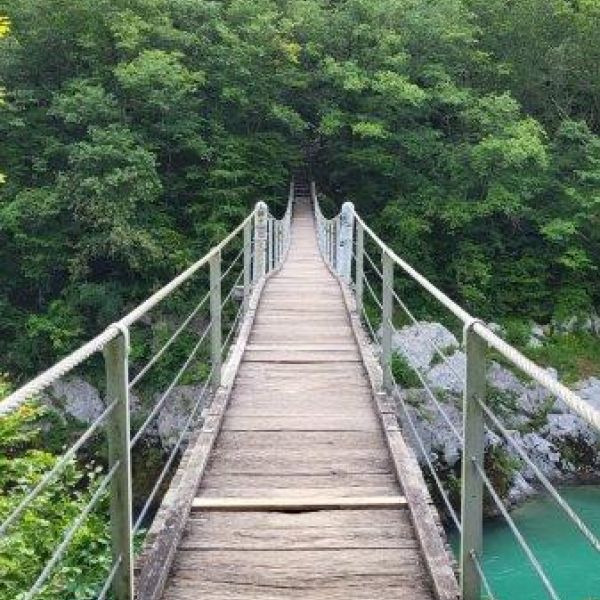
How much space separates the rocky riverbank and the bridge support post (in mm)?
3883

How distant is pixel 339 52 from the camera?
68.8 ft

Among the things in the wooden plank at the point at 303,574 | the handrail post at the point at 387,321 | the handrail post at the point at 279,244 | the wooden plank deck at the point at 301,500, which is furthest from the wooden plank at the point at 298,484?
the handrail post at the point at 279,244

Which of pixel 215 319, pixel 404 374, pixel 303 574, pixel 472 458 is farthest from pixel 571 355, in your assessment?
pixel 472 458

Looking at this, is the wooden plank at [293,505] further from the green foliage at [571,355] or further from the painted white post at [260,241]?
the green foliage at [571,355]

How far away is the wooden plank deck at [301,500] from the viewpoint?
2.72m

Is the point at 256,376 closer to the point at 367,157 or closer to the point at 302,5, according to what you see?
the point at 367,157

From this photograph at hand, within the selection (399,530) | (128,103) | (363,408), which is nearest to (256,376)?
(363,408)

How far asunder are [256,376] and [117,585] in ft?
9.57

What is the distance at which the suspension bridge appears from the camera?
7.86 feet

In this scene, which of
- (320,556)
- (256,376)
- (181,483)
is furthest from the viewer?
(256,376)

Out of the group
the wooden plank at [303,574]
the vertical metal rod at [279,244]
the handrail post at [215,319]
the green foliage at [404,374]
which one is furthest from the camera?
the green foliage at [404,374]

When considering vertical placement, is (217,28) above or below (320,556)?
above

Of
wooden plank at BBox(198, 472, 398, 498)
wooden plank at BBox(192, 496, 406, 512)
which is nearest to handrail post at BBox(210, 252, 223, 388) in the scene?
wooden plank at BBox(198, 472, 398, 498)

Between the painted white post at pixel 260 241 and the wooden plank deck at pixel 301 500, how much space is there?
4306 mm
